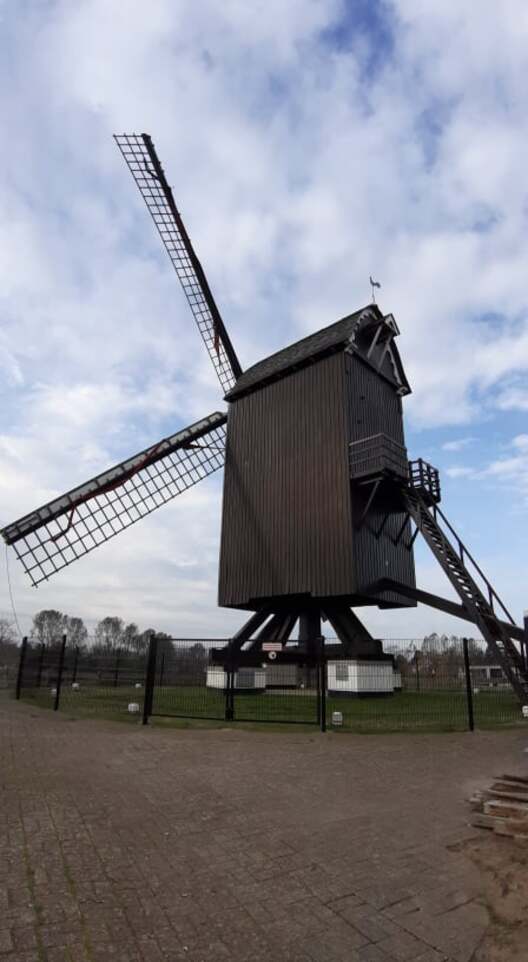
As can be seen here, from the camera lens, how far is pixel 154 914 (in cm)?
396

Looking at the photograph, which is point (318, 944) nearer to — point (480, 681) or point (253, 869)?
point (253, 869)

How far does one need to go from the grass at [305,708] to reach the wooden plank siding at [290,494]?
414 cm

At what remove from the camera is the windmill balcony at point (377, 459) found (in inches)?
787


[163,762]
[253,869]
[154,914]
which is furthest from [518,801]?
[163,762]

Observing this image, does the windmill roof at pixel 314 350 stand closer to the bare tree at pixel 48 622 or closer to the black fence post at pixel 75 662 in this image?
the black fence post at pixel 75 662

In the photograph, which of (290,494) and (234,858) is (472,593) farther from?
(234,858)

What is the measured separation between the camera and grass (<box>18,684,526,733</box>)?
1401cm

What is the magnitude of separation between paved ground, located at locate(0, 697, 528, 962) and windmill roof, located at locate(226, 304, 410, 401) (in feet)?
55.3

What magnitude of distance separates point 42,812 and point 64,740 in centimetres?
525

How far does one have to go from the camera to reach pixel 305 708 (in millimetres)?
16859

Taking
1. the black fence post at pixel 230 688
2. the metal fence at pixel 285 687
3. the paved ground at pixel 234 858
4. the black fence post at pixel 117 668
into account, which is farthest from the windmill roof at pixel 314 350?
the paved ground at pixel 234 858

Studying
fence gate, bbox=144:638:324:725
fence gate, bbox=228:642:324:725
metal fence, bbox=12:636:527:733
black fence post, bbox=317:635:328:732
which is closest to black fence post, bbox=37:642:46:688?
metal fence, bbox=12:636:527:733

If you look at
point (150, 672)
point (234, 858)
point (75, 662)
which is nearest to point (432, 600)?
point (150, 672)

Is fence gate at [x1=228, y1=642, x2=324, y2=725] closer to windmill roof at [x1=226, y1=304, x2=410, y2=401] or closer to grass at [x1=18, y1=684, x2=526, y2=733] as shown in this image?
grass at [x1=18, y1=684, x2=526, y2=733]
